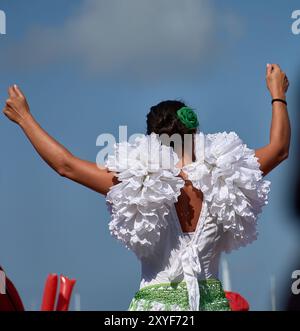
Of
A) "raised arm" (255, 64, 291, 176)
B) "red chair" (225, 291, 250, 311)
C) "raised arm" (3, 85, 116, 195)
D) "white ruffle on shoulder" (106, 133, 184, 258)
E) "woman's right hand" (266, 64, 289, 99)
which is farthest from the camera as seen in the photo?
"red chair" (225, 291, 250, 311)

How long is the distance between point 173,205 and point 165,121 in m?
0.38

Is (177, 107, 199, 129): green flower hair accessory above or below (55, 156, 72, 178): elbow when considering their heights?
above

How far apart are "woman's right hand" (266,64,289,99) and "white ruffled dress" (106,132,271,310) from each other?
0.34 meters

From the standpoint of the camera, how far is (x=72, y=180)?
4559mm

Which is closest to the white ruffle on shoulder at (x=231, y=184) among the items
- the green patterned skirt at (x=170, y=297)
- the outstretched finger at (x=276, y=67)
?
the green patterned skirt at (x=170, y=297)

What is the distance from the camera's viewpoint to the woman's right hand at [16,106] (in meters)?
4.56

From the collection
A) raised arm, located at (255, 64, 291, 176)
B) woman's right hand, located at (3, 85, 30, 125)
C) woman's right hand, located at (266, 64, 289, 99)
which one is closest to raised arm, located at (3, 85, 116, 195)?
woman's right hand, located at (3, 85, 30, 125)

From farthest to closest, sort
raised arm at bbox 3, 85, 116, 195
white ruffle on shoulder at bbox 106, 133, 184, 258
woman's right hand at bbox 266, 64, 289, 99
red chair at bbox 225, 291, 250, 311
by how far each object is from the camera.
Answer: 1. red chair at bbox 225, 291, 250, 311
2. woman's right hand at bbox 266, 64, 289, 99
3. white ruffle on shoulder at bbox 106, 133, 184, 258
4. raised arm at bbox 3, 85, 116, 195

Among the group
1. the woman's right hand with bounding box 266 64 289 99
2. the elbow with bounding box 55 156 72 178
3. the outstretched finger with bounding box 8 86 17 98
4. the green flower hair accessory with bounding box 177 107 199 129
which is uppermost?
the woman's right hand with bounding box 266 64 289 99

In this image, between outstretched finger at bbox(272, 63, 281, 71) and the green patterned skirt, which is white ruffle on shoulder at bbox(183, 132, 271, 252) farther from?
outstretched finger at bbox(272, 63, 281, 71)

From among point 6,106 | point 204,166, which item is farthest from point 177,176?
point 6,106

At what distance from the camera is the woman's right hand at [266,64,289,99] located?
497 centimetres

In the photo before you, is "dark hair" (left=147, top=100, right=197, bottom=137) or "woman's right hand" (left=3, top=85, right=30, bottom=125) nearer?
"woman's right hand" (left=3, top=85, right=30, bottom=125)
